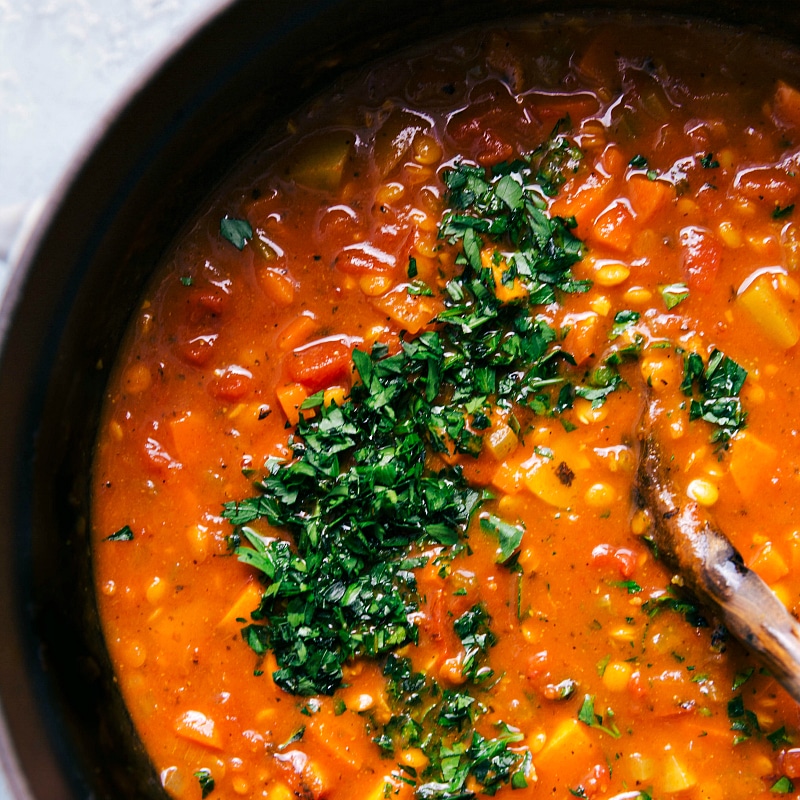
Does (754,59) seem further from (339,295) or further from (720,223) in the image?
(339,295)

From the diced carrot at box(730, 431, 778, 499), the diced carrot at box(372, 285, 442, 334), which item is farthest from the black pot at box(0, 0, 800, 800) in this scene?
the diced carrot at box(730, 431, 778, 499)

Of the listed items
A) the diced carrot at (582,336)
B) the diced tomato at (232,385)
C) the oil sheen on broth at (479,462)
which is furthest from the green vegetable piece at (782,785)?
the diced tomato at (232,385)

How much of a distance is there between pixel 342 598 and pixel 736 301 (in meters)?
2.14

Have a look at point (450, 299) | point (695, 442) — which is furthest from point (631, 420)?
point (450, 299)

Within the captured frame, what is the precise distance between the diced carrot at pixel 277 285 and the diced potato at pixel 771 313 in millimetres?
1967

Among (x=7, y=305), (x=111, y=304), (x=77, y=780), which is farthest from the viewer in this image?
(x=111, y=304)

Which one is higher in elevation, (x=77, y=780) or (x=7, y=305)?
(x=7, y=305)

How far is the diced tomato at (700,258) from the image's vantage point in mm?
3830

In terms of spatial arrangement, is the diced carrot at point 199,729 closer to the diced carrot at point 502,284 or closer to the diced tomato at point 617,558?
the diced tomato at point 617,558

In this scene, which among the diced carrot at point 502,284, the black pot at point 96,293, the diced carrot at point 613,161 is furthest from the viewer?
the diced carrot at point 613,161

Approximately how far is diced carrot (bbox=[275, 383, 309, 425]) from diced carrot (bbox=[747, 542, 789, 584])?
6.75 feet

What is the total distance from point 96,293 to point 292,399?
917 mm

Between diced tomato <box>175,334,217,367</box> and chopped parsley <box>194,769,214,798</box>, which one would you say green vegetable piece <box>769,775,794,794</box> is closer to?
chopped parsley <box>194,769,214,798</box>

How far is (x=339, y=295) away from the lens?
3854 mm
